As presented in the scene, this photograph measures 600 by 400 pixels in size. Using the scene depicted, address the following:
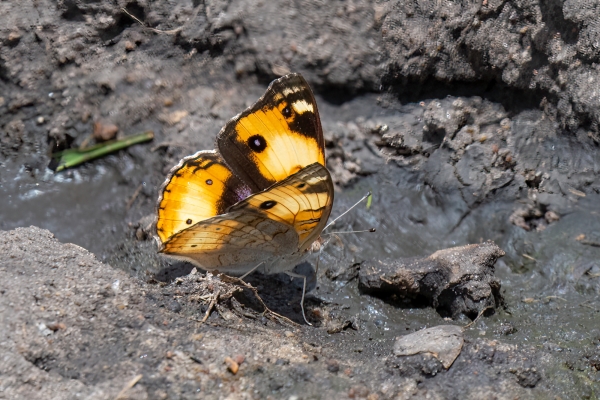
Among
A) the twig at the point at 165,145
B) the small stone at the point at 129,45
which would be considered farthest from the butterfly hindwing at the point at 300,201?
the small stone at the point at 129,45

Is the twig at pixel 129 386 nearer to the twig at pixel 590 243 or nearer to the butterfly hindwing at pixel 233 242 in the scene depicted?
the butterfly hindwing at pixel 233 242

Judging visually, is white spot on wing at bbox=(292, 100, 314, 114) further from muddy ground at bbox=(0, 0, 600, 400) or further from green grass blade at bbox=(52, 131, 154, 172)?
green grass blade at bbox=(52, 131, 154, 172)

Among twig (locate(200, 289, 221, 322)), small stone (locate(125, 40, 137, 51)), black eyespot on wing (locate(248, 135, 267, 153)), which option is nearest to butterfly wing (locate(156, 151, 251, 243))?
black eyespot on wing (locate(248, 135, 267, 153))

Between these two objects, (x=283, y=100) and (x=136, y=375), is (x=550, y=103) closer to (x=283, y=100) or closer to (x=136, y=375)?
(x=283, y=100)

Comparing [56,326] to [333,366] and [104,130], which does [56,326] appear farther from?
[104,130]

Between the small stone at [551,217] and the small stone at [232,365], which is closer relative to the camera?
the small stone at [232,365]

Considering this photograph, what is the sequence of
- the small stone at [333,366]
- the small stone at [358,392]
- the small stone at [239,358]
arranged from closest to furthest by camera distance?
the small stone at [358,392] < the small stone at [239,358] < the small stone at [333,366]

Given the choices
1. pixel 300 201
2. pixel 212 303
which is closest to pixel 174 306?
pixel 212 303
